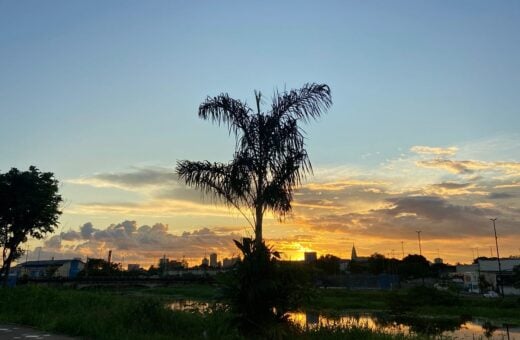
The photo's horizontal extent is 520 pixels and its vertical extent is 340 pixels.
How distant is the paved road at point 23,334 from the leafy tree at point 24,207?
18244mm

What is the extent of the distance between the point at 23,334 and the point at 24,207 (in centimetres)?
1966

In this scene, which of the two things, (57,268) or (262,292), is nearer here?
(262,292)

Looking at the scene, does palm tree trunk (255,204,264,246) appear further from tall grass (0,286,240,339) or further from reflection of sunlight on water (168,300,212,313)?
reflection of sunlight on water (168,300,212,313)

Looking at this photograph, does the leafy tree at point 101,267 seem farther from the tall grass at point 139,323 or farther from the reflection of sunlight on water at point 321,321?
the reflection of sunlight on water at point 321,321

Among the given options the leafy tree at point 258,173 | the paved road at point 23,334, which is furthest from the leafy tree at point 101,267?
the leafy tree at point 258,173

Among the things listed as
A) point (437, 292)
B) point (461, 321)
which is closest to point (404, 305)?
point (437, 292)

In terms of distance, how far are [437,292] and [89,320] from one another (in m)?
42.5

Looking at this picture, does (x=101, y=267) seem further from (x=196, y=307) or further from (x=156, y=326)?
(x=156, y=326)

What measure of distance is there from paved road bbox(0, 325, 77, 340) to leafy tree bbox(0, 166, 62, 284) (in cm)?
1824

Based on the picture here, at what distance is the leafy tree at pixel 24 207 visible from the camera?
2975 cm

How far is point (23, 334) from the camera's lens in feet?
39.5

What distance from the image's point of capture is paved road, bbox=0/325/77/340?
1138cm

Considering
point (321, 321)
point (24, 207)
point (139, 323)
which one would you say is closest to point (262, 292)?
point (321, 321)

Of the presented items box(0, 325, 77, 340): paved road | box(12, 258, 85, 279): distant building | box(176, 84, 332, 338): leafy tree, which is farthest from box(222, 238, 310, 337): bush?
box(12, 258, 85, 279): distant building
